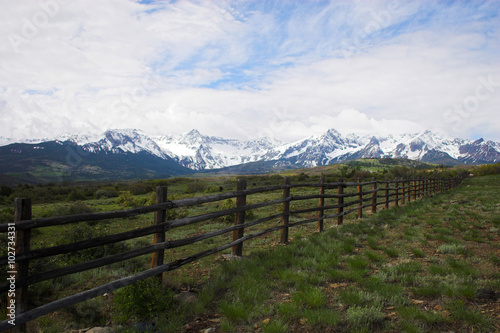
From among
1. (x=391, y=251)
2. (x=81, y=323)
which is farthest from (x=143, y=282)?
(x=391, y=251)

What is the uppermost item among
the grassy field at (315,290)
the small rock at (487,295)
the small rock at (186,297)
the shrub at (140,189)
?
the small rock at (487,295)

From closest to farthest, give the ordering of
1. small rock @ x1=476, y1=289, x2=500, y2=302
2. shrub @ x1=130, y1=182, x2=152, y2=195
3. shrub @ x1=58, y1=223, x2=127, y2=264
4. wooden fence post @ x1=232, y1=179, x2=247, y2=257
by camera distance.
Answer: small rock @ x1=476, y1=289, x2=500, y2=302 < wooden fence post @ x1=232, y1=179, x2=247, y2=257 < shrub @ x1=58, y1=223, x2=127, y2=264 < shrub @ x1=130, y1=182, x2=152, y2=195

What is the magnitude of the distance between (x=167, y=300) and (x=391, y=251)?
5531 millimetres

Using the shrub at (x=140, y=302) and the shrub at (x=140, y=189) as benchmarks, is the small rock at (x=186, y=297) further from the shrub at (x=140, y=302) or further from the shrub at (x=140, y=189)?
the shrub at (x=140, y=189)

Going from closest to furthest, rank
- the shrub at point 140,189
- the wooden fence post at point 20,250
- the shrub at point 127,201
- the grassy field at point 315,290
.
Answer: the wooden fence post at point 20,250, the grassy field at point 315,290, the shrub at point 127,201, the shrub at point 140,189

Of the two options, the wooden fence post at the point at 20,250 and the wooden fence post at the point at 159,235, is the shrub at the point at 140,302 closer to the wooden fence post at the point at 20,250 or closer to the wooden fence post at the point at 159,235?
the wooden fence post at the point at 159,235

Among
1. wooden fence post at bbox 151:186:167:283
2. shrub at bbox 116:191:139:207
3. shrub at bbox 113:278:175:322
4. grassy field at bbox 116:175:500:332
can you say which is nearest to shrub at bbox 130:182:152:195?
shrub at bbox 116:191:139:207

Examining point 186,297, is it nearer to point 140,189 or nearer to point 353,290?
point 353,290

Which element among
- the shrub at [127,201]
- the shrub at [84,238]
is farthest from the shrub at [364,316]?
the shrub at [127,201]

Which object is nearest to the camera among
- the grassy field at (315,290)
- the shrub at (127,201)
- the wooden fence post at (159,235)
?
the grassy field at (315,290)

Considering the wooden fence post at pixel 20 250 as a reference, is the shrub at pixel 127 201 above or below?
below

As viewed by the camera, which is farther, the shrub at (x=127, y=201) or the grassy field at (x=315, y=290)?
the shrub at (x=127, y=201)

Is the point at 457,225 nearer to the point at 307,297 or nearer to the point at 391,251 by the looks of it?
the point at 391,251

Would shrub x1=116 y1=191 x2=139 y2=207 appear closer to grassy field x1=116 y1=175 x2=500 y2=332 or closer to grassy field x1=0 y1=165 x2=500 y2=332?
grassy field x1=0 y1=165 x2=500 y2=332
